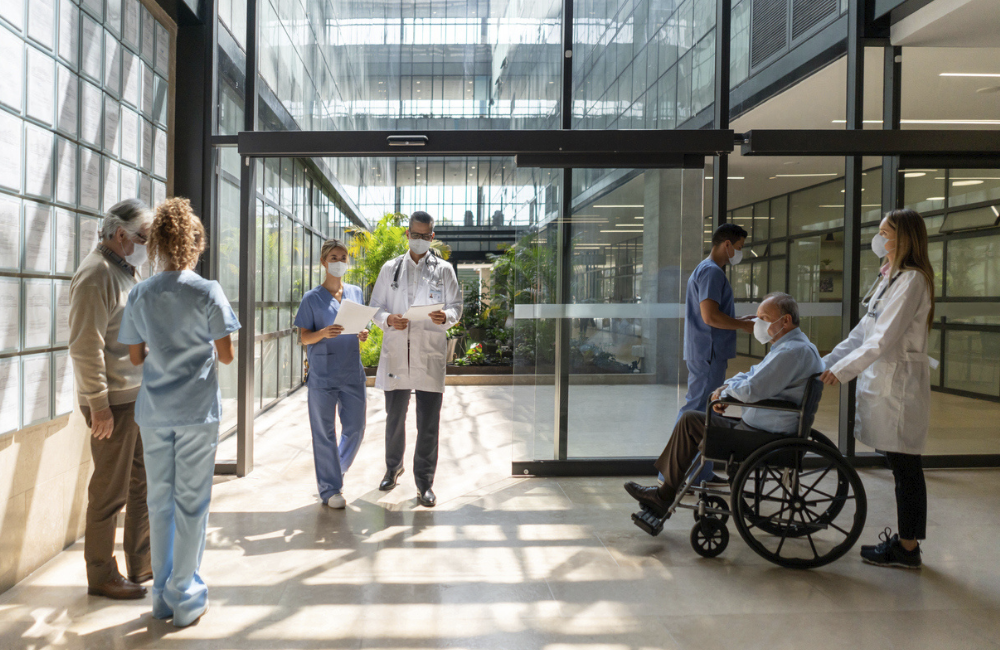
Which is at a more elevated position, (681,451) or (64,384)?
(64,384)

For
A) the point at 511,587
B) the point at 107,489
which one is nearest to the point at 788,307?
the point at 511,587

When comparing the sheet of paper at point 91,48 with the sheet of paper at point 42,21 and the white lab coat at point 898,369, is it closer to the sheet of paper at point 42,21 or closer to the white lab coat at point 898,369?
the sheet of paper at point 42,21

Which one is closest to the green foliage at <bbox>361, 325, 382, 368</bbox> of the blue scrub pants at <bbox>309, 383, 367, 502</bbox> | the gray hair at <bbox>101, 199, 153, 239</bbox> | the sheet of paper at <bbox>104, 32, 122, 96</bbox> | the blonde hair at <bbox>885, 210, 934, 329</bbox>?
the blue scrub pants at <bbox>309, 383, 367, 502</bbox>

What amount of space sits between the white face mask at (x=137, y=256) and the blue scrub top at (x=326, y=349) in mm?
1159

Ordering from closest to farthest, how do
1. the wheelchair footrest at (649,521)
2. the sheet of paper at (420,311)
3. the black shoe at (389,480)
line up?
1. the wheelchair footrest at (649,521)
2. the sheet of paper at (420,311)
3. the black shoe at (389,480)

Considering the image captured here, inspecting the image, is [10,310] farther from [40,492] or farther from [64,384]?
[40,492]

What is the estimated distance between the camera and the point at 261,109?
4.69 m

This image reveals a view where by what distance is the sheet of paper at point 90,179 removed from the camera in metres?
3.12

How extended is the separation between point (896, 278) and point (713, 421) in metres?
1.13

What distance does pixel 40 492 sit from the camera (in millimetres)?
2873

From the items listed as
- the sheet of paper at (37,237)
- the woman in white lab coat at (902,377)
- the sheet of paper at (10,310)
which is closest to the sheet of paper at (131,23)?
the sheet of paper at (37,237)

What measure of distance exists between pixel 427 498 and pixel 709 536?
1660 millimetres

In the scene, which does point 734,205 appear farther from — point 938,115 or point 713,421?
point 713,421

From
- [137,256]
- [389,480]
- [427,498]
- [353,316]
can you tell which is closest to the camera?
[137,256]
